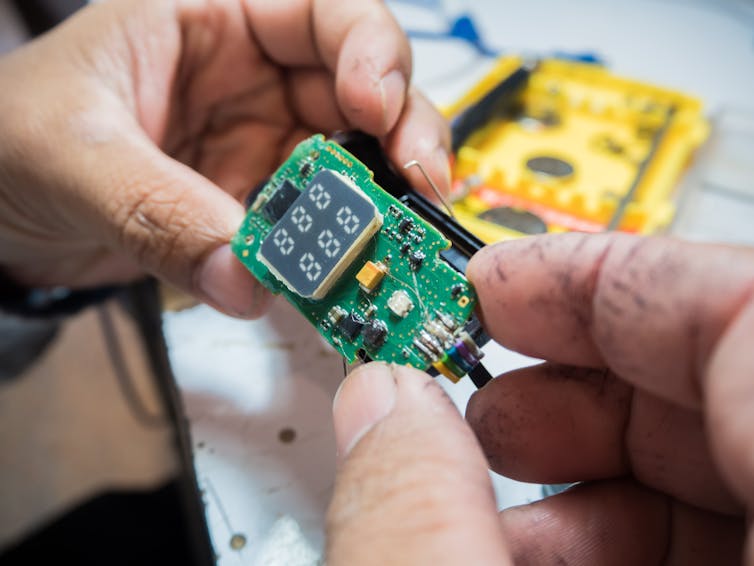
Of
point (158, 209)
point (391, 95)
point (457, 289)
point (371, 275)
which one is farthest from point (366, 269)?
point (391, 95)

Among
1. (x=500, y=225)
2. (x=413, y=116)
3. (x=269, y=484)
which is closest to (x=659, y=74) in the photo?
(x=500, y=225)

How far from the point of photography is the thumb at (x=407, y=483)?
1.85 feet

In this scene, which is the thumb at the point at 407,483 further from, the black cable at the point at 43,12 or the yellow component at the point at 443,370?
the black cable at the point at 43,12

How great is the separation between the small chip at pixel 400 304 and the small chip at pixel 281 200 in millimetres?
218

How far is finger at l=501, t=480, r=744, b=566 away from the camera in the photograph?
2.51 feet

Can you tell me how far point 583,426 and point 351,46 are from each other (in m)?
0.84

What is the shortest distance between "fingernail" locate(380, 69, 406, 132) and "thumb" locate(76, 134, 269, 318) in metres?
0.37

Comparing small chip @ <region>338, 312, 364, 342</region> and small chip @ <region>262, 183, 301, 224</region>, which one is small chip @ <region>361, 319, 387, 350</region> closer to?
small chip @ <region>338, 312, 364, 342</region>

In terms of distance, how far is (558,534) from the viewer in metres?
0.81

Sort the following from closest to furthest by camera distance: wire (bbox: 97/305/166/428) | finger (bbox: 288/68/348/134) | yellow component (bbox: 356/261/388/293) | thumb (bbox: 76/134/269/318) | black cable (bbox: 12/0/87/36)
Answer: yellow component (bbox: 356/261/388/293), thumb (bbox: 76/134/269/318), finger (bbox: 288/68/348/134), black cable (bbox: 12/0/87/36), wire (bbox: 97/305/166/428)

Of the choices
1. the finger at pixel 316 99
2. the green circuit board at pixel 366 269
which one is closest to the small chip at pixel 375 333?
the green circuit board at pixel 366 269

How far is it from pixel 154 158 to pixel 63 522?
1486 mm

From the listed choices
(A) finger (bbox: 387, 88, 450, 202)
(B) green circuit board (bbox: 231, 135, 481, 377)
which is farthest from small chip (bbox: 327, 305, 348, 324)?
(A) finger (bbox: 387, 88, 450, 202)

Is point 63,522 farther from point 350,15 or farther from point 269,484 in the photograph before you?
point 350,15
